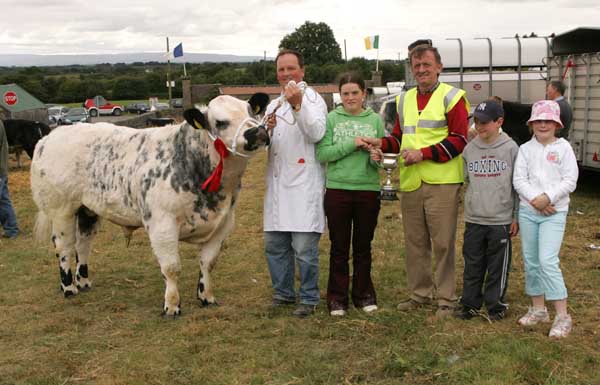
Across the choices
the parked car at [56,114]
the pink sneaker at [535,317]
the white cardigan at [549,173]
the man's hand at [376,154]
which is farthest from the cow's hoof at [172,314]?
→ the parked car at [56,114]

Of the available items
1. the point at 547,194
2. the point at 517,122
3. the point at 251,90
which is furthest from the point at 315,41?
the point at 547,194

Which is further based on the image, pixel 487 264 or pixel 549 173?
pixel 487 264

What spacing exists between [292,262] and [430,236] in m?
1.21

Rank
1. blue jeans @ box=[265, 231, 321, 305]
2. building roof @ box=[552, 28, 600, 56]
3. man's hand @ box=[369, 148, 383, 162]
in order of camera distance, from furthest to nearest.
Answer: building roof @ box=[552, 28, 600, 56] < blue jeans @ box=[265, 231, 321, 305] < man's hand @ box=[369, 148, 383, 162]

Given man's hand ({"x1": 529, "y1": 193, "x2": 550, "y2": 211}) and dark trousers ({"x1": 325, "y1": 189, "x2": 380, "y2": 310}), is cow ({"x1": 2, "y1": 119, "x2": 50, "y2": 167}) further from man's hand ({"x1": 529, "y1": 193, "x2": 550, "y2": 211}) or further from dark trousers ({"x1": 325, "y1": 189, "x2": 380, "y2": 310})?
man's hand ({"x1": 529, "y1": 193, "x2": 550, "y2": 211})

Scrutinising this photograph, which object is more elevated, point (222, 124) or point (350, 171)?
point (222, 124)

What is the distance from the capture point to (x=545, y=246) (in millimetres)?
4332

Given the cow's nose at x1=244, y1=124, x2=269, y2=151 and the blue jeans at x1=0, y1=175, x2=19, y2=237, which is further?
the blue jeans at x1=0, y1=175, x2=19, y2=237

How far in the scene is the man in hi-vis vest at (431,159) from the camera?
15.1ft

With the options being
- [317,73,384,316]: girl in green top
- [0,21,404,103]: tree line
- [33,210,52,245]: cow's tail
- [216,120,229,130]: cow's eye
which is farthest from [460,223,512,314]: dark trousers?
[0,21,404,103]: tree line

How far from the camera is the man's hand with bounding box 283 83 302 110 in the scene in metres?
4.55

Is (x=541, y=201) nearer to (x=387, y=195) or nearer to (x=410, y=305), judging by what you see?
(x=410, y=305)

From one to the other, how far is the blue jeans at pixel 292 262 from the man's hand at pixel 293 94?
3.51 ft

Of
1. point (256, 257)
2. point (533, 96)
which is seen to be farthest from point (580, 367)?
point (533, 96)
